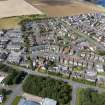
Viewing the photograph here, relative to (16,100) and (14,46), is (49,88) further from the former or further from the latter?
(14,46)

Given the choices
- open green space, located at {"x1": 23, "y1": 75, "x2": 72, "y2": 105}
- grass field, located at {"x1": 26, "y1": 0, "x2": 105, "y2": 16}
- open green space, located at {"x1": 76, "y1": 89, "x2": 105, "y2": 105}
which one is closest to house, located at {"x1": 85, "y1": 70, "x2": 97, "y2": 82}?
open green space, located at {"x1": 76, "y1": 89, "x2": 105, "y2": 105}

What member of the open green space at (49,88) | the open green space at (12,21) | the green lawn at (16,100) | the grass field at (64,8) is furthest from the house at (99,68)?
the grass field at (64,8)

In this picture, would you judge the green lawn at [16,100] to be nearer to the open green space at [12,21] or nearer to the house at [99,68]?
the house at [99,68]

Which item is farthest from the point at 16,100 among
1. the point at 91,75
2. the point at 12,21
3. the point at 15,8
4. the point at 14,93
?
the point at 15,8

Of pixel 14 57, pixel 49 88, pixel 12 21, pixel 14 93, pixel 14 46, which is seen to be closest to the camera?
pixel 49 88

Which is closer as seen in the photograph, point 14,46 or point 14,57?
point 14,57

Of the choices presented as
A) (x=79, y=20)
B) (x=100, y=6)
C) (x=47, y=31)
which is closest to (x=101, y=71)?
(x=47, y=31)

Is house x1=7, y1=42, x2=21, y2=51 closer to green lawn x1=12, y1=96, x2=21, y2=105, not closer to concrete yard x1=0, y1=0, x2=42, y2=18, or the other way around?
green lawn x1=12, y1=96, x2=21, y2=105
